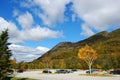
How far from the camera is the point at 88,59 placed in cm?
8681

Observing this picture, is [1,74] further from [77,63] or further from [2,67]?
[77,63]

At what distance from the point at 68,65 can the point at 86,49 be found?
6456 cm

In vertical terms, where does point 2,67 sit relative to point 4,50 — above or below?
below

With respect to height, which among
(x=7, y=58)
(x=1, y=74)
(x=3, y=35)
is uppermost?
(x=3, y=35)

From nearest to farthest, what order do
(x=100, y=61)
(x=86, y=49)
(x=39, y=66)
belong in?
(x=86, y=49), (x=100, y=61), (x=39, y=66)

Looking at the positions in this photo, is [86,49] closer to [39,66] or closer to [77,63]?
[77,63]

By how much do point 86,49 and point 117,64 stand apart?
119 ft

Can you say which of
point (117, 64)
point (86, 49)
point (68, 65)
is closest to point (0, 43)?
point (86, 49)

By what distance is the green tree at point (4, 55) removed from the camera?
42.9 metres

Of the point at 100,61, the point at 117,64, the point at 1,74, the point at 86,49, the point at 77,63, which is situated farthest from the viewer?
the point at 77,63

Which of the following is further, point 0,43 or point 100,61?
point 100,61

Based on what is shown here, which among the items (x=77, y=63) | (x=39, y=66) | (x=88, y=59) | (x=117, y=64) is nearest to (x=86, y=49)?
(x=88, y=59)

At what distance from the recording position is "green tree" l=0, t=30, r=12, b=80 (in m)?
42.9

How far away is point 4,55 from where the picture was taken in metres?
43.7
